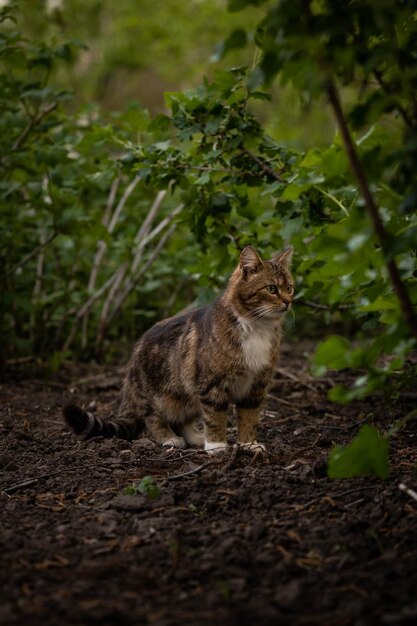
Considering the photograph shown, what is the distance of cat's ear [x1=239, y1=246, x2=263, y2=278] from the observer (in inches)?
163

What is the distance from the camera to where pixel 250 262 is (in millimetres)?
4148

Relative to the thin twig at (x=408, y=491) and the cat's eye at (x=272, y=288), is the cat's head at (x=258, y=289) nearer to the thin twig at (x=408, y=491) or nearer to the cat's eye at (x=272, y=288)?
the cat's eye at (x=272, y=288)

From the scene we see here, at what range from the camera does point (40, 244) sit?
605 centimetres

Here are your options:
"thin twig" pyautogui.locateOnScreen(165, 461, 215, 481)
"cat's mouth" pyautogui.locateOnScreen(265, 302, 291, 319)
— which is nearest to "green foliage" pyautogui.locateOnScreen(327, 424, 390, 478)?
"thin twig" pyautogui.locateOnScreen(165, 461, 215, 481)

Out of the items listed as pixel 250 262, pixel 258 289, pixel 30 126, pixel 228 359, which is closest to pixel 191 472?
pixel 228 359

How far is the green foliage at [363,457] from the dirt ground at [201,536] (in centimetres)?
27

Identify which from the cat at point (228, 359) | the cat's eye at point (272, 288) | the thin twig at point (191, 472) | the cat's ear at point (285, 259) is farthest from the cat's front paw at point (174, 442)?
the cat's ear at point (285, 259)

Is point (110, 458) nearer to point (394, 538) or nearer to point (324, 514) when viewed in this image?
point (324, 514)

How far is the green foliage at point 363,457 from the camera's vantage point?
243 cm

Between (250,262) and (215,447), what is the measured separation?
40.5 inches

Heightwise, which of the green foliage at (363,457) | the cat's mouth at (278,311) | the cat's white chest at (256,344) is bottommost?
the green foliage at (363,457)

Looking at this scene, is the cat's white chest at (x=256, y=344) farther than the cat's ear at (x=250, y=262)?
No

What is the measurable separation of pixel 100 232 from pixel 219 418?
6.73 ft

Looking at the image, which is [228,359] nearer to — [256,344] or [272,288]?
[256,344]
